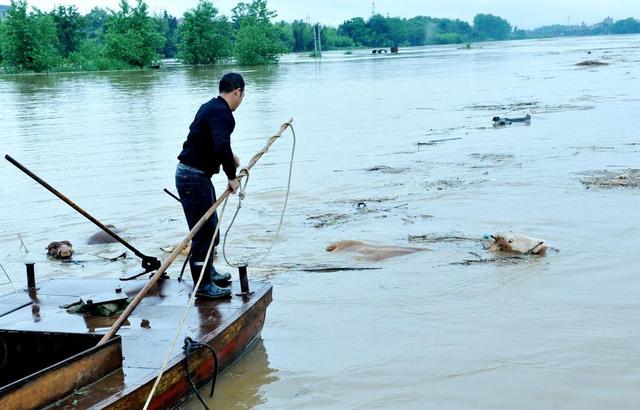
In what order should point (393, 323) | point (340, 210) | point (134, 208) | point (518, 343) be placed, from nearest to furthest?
point (518, 343) → point (393, 323) → point (340, 210) → point (134, 208)

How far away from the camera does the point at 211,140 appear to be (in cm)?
581

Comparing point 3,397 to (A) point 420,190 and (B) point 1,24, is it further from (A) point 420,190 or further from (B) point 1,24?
(B) point 1,24

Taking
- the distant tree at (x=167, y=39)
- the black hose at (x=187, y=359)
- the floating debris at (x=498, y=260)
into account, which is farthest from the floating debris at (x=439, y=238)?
the distant tree at (x=167, y=39)

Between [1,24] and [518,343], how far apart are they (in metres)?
71.1

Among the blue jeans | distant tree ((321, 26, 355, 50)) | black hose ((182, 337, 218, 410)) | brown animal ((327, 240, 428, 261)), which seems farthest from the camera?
distant tree ((321, 26, 355, 50))

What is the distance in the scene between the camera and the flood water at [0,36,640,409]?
553 cm

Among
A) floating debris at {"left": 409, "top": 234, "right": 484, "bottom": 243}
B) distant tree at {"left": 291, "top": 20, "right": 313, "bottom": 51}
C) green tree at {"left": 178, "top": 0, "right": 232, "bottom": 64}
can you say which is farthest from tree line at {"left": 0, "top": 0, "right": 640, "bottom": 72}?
floating debris at {"left": 409, "top": 234, "right": 484, "bottom": 243}

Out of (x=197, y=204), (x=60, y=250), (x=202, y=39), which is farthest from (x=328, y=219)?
(x=202, y=39)

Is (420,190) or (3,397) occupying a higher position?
(3,397)

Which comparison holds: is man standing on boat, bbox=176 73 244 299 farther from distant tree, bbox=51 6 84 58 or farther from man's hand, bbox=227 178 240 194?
distant tree, bbox=51 6 84 58

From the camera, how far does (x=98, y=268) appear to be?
8.59 metres

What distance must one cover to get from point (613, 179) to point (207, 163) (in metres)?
7.57

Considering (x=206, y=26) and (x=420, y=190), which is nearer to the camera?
(x=420, y=190)

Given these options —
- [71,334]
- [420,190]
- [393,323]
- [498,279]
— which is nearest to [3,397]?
[71,334]
